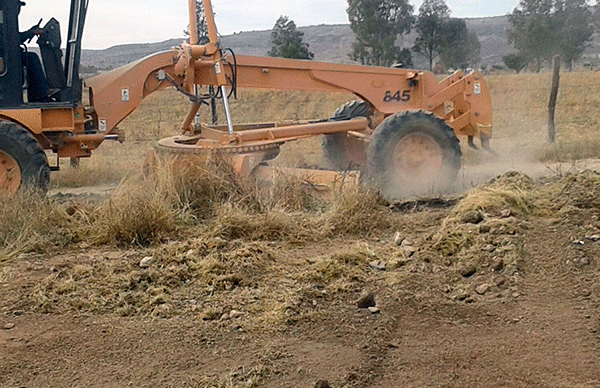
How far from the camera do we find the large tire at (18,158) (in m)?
8.84

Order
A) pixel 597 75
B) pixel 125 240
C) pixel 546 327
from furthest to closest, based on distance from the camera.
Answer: pixel 597 75, pixel 125 240, pixel 546 327

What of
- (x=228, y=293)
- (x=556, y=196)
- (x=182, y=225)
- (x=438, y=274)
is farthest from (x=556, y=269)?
(x=182, y=225)

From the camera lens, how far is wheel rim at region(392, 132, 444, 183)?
396 inches

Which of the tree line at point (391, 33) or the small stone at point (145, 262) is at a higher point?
the tree line at point (391, 33)

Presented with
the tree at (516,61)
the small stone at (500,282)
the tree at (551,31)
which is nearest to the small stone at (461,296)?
the small stone at (500,282)

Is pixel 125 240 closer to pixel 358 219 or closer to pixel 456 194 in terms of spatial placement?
pixel 358 219

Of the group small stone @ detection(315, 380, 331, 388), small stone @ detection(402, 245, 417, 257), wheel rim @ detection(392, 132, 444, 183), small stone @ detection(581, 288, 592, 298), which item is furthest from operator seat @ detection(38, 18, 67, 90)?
small stone @ detection(581, 288, 592, 298)

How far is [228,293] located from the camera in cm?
576

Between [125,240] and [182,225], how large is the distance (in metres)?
0.64

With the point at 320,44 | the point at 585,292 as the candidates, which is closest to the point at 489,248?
the point at 585,292

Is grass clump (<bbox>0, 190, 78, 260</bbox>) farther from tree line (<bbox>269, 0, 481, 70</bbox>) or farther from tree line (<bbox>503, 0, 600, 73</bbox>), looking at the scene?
tree line (<bbox>503, 0, 600, 73</bbox>)

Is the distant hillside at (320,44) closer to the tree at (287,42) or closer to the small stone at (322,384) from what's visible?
the tree at (287,42)

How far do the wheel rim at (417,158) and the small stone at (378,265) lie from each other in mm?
3772

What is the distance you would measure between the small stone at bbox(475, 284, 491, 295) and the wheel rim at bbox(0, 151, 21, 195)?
5.64 meters
